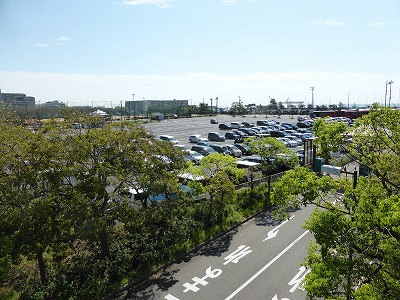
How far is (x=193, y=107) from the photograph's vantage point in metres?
81.4

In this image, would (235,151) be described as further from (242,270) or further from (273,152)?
(242,270)

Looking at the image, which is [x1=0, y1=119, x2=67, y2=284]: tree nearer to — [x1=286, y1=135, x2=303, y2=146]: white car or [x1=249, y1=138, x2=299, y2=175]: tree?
[x1=249, y1=138, x2=299, y2=175]: tree

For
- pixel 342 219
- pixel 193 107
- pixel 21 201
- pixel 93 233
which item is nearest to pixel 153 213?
pixel 93 233

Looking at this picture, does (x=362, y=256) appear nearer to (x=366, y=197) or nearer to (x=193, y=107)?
(x=366, y=197)

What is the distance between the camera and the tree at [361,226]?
18.2 feet

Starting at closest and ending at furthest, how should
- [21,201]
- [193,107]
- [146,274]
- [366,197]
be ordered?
1. [366,197]
2. [21,201]
3. [146,274]
4. [193,107]

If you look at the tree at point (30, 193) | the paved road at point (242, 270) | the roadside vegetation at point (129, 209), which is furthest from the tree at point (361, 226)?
the tree at point (30, 193)

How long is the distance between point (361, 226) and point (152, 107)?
323ft

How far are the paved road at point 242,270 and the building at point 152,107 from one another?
60.3 meters

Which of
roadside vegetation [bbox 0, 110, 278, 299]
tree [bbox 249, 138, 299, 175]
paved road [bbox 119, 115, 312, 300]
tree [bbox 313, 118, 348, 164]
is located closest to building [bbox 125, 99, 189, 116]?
tree [bbox 249, 138, 299, 175]

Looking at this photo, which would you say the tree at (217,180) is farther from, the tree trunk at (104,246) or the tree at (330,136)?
the tree at (330,136)

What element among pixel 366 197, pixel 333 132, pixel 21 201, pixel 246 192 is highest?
pixel 333 132

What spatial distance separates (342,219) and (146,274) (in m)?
7.66

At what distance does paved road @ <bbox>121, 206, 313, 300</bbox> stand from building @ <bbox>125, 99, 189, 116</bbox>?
60.3m
